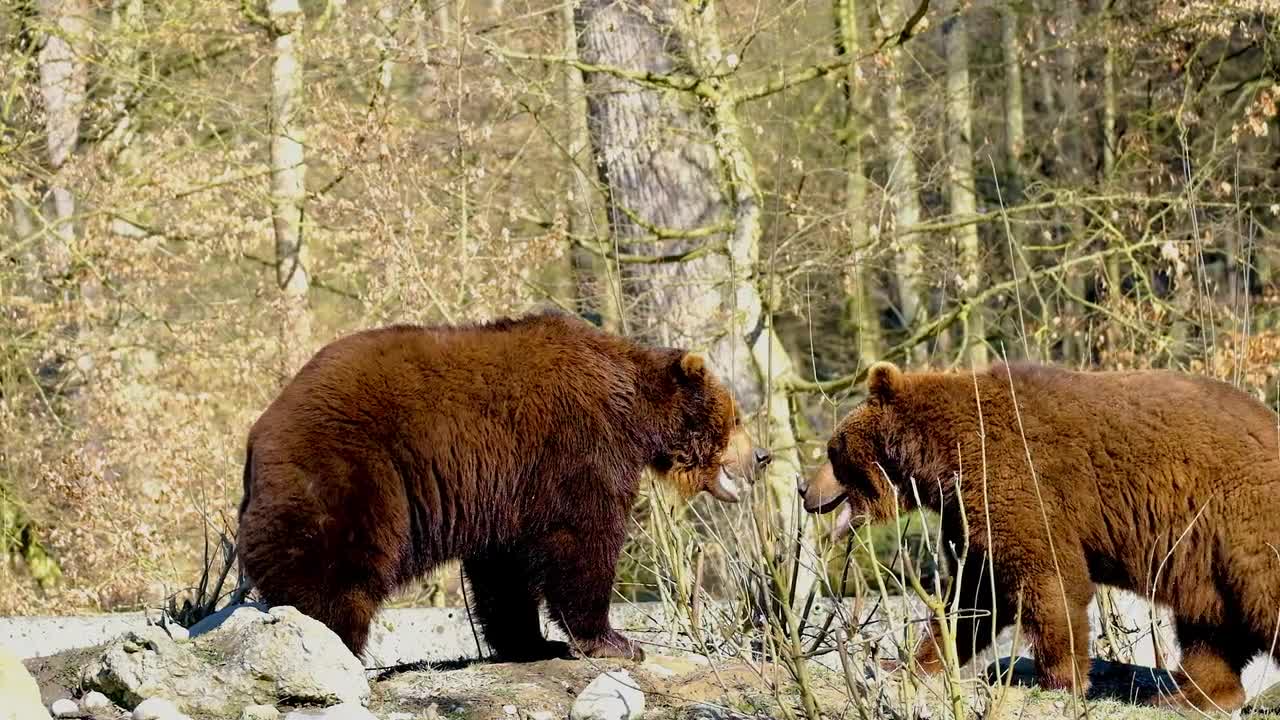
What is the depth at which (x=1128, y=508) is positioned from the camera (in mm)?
6539

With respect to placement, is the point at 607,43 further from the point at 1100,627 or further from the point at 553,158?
the point at 1100,627

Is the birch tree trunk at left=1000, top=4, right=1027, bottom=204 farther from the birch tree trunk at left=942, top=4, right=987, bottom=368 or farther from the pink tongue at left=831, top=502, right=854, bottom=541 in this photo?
the pink tongue at left=831, top=502, right=854, bottom=541

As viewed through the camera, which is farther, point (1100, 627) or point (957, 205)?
point (957, 205)

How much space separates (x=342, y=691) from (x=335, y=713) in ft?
0.73

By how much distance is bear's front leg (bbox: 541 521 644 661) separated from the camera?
6586 mm

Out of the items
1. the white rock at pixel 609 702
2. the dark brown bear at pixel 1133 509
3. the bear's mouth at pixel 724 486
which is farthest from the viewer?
the bear's mouth at pixel 724 486

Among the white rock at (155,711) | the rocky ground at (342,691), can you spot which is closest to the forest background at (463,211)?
the rocky ground at (342,691)

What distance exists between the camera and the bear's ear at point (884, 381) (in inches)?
281

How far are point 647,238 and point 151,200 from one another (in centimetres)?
549

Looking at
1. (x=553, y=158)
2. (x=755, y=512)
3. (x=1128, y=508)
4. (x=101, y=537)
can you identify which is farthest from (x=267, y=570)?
(x=553, y=158)

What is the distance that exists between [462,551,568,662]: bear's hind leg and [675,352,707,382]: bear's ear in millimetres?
1234

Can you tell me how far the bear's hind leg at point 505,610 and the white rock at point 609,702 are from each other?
4.66 ft

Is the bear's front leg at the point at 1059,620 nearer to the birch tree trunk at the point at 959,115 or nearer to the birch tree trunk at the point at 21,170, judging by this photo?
the birch tree trunk at the point at 21,170

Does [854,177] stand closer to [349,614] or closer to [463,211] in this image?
[463,211]
